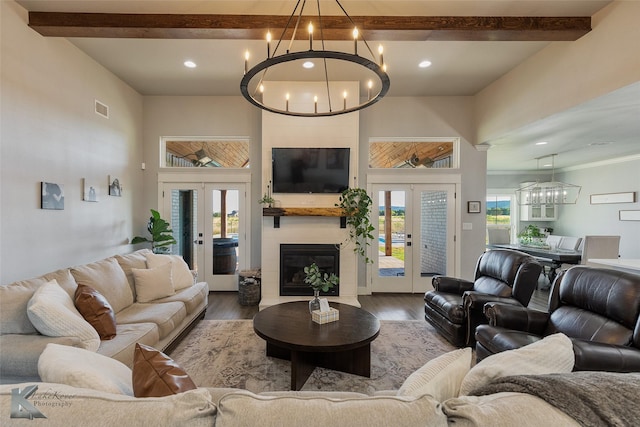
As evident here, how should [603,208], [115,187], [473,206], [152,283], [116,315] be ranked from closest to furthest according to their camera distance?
[116,315], [152,283], [115,187], [473,206], [603,208]

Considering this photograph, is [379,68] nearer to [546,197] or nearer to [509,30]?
[509,30]

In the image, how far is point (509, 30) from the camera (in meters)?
3.02

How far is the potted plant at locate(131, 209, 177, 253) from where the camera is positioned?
4.70 m

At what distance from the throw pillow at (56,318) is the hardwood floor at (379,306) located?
1964 millimetres

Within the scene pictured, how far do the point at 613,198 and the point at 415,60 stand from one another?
22.7ft

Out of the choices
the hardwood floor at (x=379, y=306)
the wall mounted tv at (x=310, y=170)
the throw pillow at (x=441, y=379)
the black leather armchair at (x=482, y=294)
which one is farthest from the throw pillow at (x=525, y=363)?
the wall mounted tv at (x=310, y=170)

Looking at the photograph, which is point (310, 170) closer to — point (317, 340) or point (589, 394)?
point (317, 340)

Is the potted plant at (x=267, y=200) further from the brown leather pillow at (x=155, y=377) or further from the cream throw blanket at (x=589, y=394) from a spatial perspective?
the cream throw blanket at (x=589, y=394)

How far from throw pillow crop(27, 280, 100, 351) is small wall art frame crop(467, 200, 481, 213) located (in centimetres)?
542

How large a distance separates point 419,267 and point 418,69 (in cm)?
329

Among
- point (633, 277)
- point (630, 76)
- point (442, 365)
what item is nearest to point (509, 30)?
point (630, 76)

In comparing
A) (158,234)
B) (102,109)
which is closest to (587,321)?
(158,234)

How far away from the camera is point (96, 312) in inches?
88.8

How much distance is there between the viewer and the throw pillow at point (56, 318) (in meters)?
1.91
